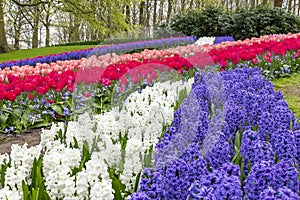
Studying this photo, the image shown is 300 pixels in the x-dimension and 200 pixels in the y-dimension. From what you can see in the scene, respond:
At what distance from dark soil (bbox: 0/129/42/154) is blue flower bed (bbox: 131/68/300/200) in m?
2.05

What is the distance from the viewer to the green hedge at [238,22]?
1590 centimetres

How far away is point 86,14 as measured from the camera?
14.5 metres

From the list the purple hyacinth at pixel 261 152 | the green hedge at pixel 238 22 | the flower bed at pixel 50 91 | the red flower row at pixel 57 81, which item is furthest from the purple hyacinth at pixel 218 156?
the green hedge at pixel 238 22

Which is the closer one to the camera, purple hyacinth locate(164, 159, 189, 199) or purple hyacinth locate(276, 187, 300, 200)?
purple hyacinth locate(276, 187, 300, 200)

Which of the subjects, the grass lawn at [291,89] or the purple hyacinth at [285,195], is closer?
the purple hyacinth at [285,195]

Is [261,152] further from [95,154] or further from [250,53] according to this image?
[250,53]

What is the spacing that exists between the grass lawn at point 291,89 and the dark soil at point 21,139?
3.41 meters

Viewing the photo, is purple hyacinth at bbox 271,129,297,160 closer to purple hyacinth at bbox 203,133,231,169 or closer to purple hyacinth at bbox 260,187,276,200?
purple hyacinth at bbox 203,133,231,169

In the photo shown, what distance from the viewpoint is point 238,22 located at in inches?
640

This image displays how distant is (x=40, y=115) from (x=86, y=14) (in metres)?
10.1

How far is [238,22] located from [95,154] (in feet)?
48.6

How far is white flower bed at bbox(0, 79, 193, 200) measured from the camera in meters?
2.08

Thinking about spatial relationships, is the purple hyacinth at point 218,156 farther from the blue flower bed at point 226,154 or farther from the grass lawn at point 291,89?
the grass lawn at point 291,89

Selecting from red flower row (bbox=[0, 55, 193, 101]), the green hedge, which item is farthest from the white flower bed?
the green hedge
